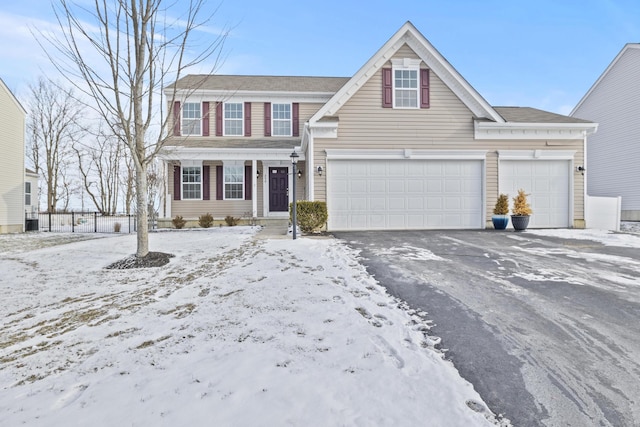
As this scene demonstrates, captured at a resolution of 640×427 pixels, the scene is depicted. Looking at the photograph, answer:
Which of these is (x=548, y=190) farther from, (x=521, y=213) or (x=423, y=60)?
(x=423, y=60)

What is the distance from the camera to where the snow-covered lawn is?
6.13 ft

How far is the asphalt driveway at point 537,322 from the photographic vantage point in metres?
2.04

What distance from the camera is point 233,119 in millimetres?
15320

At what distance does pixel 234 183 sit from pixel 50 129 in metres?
19.0

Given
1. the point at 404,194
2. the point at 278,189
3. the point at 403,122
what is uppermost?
the point at 403,122

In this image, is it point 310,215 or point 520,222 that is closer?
point 310,215

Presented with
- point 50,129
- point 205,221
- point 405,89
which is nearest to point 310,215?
point 405,89

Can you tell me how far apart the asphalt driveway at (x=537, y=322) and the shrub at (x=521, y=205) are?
351 centimetres

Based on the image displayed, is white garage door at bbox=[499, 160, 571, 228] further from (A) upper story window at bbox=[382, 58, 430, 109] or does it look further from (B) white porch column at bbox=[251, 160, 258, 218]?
(B) white porch column at bbox=[251, 160, 258, 218]

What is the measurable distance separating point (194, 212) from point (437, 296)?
12549 mm

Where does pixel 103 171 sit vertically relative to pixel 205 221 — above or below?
above

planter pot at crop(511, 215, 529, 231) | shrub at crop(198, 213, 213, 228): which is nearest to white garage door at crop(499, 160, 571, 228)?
planter pot at crop(511, 215, 529, 231)

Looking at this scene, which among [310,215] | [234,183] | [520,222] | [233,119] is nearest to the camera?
[310,215]

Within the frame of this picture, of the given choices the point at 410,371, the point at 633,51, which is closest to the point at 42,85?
the point at 410,371
